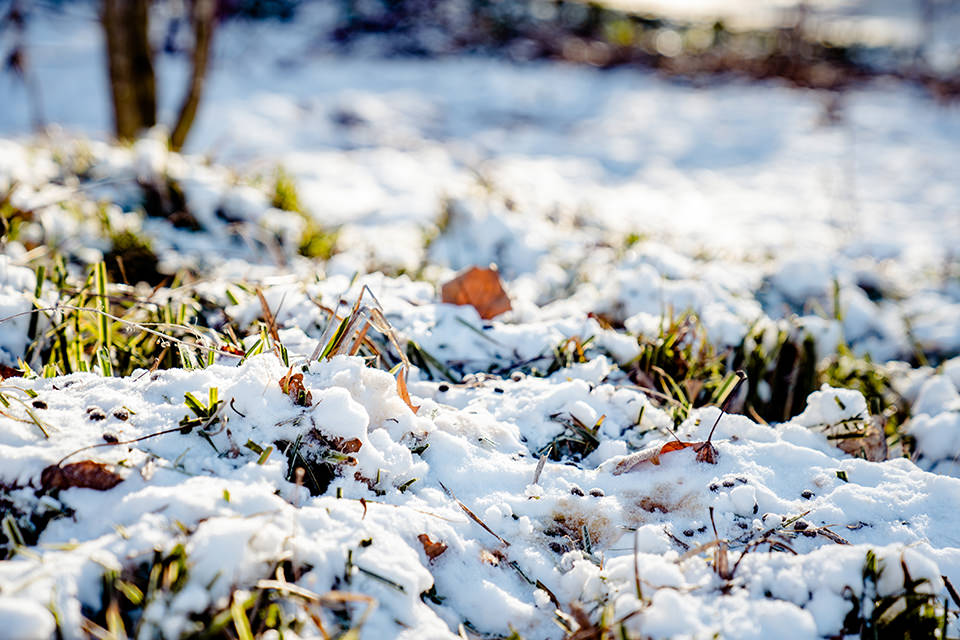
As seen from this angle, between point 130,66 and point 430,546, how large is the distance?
15.3ft

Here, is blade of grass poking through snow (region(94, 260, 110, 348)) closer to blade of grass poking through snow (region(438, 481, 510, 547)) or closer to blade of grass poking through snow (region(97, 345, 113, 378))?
blade of grass poking through snow (region(97, 345, 113, 378))

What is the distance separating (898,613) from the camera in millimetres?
1053

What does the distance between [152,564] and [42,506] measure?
0.77 ft

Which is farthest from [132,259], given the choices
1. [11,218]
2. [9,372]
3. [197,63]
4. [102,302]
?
[197,63]

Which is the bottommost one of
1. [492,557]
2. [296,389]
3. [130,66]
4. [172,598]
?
[492,557]

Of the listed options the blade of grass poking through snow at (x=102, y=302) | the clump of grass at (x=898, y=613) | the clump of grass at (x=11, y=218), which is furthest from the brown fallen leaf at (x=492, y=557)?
the clump of grass at (x=11, y=218)

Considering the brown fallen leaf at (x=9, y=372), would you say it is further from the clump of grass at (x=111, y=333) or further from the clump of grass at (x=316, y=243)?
the clump of grass at (x=316, y=243)

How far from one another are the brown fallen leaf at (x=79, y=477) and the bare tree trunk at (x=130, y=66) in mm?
4302

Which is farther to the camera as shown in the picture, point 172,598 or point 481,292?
point 481,292

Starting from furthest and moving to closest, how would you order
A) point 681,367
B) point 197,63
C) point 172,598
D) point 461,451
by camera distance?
point 197,63 → point 681,367 → point 461,451 → point 172,598

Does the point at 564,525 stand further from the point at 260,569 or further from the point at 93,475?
the point at 93,475

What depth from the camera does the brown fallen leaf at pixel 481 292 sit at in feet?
6.73

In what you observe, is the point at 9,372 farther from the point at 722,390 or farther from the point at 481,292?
the point at 722,390

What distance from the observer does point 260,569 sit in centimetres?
99
